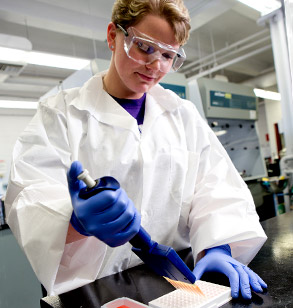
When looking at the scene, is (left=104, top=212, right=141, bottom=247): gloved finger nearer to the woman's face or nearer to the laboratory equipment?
the laboratory equipment

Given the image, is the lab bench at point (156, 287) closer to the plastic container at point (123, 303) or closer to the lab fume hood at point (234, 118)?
the plastic container at point (123, 303)

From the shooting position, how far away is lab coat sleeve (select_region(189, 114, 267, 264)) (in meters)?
0.94

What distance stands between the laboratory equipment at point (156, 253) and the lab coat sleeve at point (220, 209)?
28 centimetres

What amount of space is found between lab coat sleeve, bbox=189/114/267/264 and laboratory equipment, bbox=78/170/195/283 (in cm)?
28

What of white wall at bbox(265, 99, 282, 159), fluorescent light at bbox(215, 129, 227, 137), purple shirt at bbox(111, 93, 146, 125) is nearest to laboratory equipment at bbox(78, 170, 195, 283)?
purple shirt at bbox(111, 93, 146, 125)

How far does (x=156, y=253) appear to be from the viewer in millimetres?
661

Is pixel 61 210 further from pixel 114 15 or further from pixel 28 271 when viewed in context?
pixel 28 271

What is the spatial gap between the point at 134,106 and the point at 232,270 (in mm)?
688

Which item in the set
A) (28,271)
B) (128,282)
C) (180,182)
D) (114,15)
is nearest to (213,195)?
(180,182)

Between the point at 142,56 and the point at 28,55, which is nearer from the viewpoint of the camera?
the point at 142,56

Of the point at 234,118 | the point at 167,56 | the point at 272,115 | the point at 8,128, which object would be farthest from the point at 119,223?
the point at 272,115

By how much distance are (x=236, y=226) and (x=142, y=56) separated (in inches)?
24.4

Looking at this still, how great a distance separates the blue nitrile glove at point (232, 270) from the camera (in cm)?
69

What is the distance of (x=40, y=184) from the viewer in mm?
861
